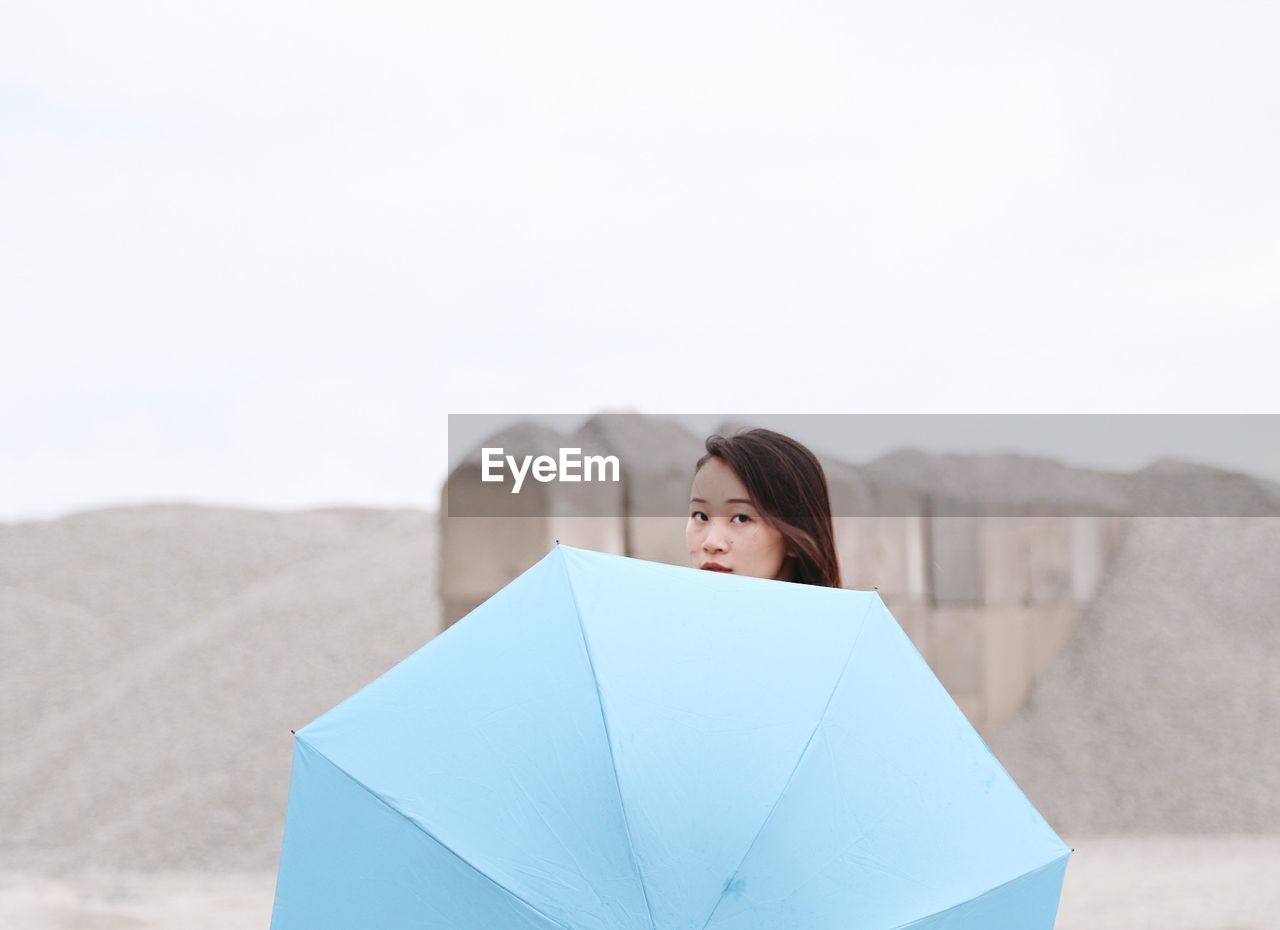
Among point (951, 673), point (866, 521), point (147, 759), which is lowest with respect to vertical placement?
point (147, 759)

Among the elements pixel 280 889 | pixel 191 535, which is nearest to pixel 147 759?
pixel 191 535

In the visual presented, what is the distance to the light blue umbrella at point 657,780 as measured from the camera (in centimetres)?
157

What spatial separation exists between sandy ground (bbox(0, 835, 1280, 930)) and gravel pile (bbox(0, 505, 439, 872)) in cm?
70

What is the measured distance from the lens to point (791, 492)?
2533 mm

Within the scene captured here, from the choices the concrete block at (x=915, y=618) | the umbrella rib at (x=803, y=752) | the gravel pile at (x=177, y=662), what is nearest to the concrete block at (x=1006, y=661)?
the concrete block at (x=915, y=618)

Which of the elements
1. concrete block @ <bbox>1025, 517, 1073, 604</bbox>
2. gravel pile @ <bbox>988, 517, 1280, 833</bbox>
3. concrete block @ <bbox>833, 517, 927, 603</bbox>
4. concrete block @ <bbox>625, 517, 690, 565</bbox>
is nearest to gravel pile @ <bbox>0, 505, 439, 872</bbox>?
concrete block @ <bbox>625, 517, 690, 565</bbox>

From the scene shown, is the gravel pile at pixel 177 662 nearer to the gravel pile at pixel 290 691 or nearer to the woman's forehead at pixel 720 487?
the gravel pile at pixel 290 691

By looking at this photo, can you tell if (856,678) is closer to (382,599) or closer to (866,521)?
(866,521)

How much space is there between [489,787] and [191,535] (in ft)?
65.1

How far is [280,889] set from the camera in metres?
1.87

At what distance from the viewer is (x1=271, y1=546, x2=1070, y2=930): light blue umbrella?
5.16 ft

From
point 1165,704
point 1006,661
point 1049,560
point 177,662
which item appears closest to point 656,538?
point 1006,661

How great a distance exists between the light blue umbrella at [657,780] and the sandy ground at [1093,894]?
8032 millimetres

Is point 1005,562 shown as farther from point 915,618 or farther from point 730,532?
point 730,532
